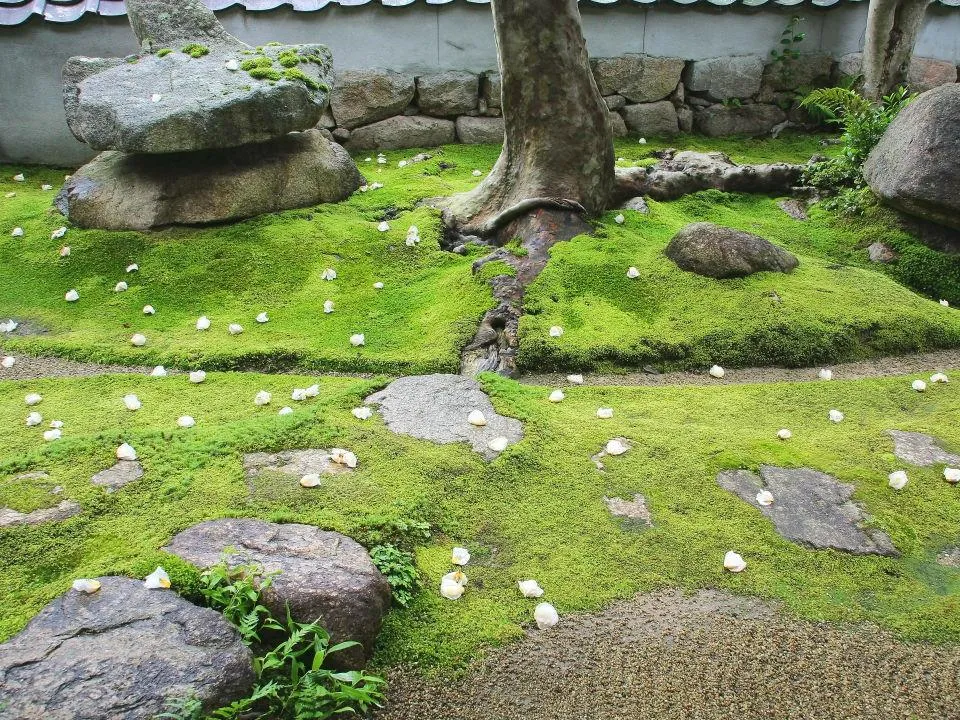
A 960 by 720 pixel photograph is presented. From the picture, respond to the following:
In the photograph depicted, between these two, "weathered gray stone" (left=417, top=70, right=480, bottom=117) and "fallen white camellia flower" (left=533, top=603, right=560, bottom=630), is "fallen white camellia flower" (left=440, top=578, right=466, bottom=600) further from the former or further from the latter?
"weathered gray stone" (left=417, top=70, right=480, bottom=117)

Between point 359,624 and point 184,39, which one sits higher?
point 184,39

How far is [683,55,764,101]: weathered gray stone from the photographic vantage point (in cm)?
1062

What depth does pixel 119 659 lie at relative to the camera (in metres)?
2.37

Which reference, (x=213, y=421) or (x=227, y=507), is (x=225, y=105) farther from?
(x=227, y=507)

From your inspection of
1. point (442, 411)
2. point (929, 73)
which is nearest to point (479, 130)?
point (929, 73)

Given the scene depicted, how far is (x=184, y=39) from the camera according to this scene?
7711 mm

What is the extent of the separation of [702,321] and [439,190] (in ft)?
11.8

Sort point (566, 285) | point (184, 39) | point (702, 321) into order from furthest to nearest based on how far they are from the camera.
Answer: point (184, 39), point (566, 285), point (702, 321)

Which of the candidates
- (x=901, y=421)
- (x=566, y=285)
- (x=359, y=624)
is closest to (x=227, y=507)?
(x=359, y=624)

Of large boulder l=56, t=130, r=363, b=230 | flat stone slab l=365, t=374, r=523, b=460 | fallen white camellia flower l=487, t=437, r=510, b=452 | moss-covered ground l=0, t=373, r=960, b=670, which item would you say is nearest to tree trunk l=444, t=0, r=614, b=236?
large boulder l=56, t=130, r=363, b=230

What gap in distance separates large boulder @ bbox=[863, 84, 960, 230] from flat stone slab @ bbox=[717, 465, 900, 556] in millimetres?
4081

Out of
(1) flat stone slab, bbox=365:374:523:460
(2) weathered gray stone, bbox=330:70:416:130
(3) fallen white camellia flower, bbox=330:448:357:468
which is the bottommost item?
(1) flat stone slab, bbox=365:374:523:460

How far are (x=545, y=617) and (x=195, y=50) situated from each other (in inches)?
270

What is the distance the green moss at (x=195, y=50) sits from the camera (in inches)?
290
